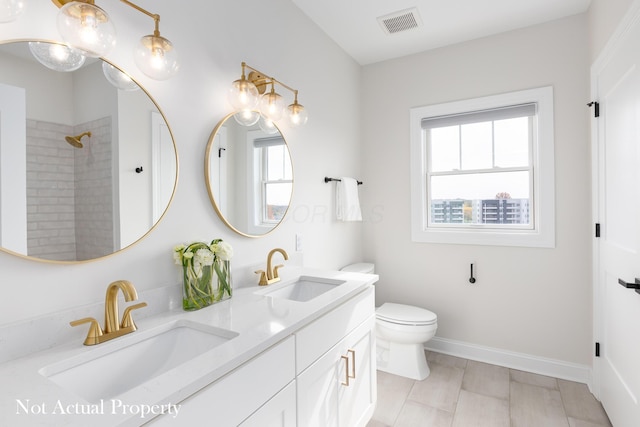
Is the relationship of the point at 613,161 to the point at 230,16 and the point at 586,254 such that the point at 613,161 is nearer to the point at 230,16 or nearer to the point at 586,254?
the point at 586,254

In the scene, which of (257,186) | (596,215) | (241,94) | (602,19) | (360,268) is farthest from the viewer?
(360,268)

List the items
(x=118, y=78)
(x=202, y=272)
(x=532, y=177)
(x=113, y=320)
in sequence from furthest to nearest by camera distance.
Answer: (x=532, y=177)
(x=202, y=272)
(x=118, y=78)
(x=113, y=320)

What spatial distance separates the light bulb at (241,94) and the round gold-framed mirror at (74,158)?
0.40m

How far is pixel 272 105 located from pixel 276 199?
0.54m

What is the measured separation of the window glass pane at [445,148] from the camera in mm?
2822

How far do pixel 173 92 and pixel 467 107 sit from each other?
225 centimetres

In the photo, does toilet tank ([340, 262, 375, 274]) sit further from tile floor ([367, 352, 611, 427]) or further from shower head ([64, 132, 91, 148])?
shower head ([64, 132, 91, 148])

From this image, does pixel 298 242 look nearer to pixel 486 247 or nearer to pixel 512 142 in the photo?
pixel 486 247

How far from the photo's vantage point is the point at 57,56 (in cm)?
101

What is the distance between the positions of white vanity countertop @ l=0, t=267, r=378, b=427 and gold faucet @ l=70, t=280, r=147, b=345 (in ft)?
0.10

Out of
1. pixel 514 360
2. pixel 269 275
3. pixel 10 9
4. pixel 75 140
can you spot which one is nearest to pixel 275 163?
pixel 269 275

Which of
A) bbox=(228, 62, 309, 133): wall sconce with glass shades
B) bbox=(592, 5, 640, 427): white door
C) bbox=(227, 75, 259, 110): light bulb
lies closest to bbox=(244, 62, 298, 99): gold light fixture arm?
bbox=(228, 62, 309, 133): wall sconce with glass shades

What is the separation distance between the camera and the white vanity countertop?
66cm

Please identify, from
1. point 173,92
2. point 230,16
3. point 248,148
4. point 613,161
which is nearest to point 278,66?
point 230,16
